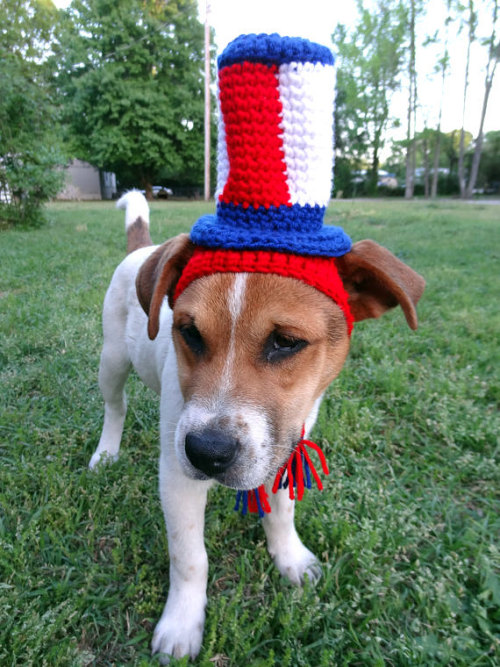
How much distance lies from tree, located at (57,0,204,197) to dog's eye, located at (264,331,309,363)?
36008 millimetres

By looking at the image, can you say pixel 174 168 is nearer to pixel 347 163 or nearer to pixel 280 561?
pixel 347 163

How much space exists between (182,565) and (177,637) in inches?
12.1

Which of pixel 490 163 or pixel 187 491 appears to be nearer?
pixel 187 491

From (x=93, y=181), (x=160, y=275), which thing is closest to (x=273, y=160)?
(x=160, y=275)

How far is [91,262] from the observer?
8.41 meters

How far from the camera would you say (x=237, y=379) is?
1.78 m

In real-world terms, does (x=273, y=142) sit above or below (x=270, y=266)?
above

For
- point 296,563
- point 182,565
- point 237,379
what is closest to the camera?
point 237,379

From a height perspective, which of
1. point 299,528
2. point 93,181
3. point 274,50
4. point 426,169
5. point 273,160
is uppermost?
point 426,169

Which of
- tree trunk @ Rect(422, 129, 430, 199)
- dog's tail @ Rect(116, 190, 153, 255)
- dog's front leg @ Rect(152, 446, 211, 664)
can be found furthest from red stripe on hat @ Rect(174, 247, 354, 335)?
tree trunk @ Rect(422, 129, 430, 199)

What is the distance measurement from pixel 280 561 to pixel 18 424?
2300 millimetres

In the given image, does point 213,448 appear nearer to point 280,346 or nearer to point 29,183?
point 280,346

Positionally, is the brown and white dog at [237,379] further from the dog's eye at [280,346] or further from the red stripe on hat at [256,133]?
the red stripe on hat at [256,133]

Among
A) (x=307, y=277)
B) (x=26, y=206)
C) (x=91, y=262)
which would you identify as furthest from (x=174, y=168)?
(x=307, y=277)
